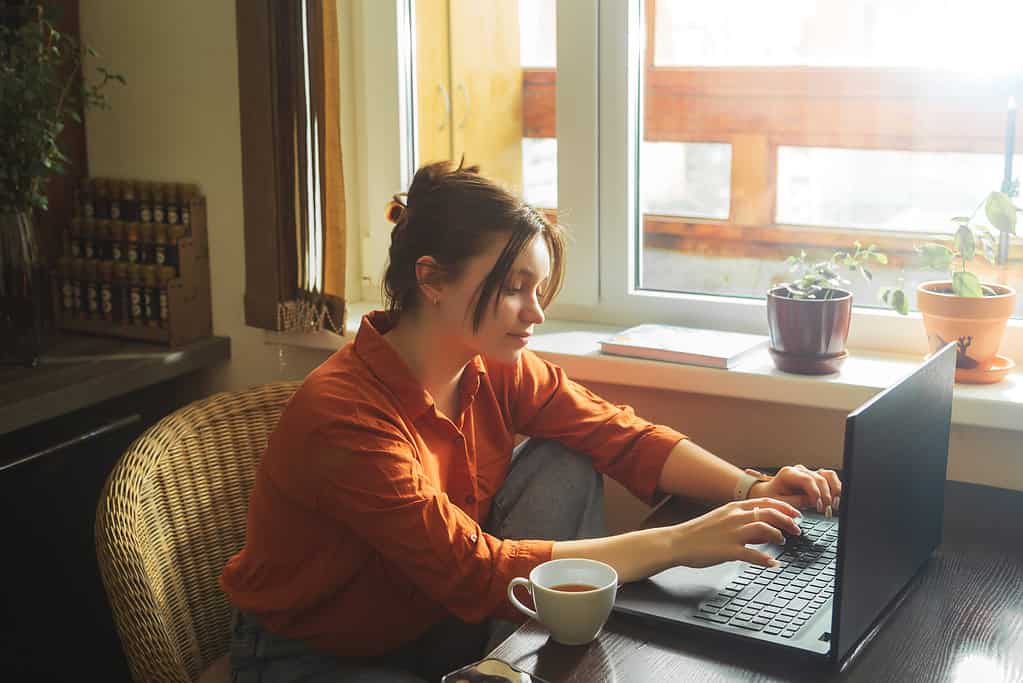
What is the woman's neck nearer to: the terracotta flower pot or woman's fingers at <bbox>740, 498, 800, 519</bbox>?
woman's fingers at <bbox>740, 498, 800, 519</bbox>

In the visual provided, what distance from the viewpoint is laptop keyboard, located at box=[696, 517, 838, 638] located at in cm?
127

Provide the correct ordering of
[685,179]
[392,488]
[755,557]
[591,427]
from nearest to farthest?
[755,557]
[392,488]
[591,427]
[685,179]

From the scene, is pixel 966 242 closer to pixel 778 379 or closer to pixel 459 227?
pixel 778 379

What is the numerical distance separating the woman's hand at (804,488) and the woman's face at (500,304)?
0.39 meters

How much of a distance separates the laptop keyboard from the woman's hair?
19.0 inches

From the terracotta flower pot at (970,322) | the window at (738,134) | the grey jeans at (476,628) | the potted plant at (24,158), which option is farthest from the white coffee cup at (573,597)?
the potted plant at (24,158)

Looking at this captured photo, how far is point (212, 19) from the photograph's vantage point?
7.72 ft

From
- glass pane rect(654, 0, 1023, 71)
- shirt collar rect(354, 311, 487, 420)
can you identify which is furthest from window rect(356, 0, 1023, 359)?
shirt collar rect(354, 311, 487, 420)

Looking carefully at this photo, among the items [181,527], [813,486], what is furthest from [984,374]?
[181,527]

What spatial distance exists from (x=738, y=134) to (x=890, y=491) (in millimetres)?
1025

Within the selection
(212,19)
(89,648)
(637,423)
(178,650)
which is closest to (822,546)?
(637,423)

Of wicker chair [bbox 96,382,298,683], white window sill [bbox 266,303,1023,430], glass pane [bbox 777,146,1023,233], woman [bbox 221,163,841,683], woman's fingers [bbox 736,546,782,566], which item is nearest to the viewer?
woman's fingers [bbox 736,546,782,566]

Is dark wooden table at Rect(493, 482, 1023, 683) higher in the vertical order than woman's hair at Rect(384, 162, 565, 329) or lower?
lower

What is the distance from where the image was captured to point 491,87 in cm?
232
